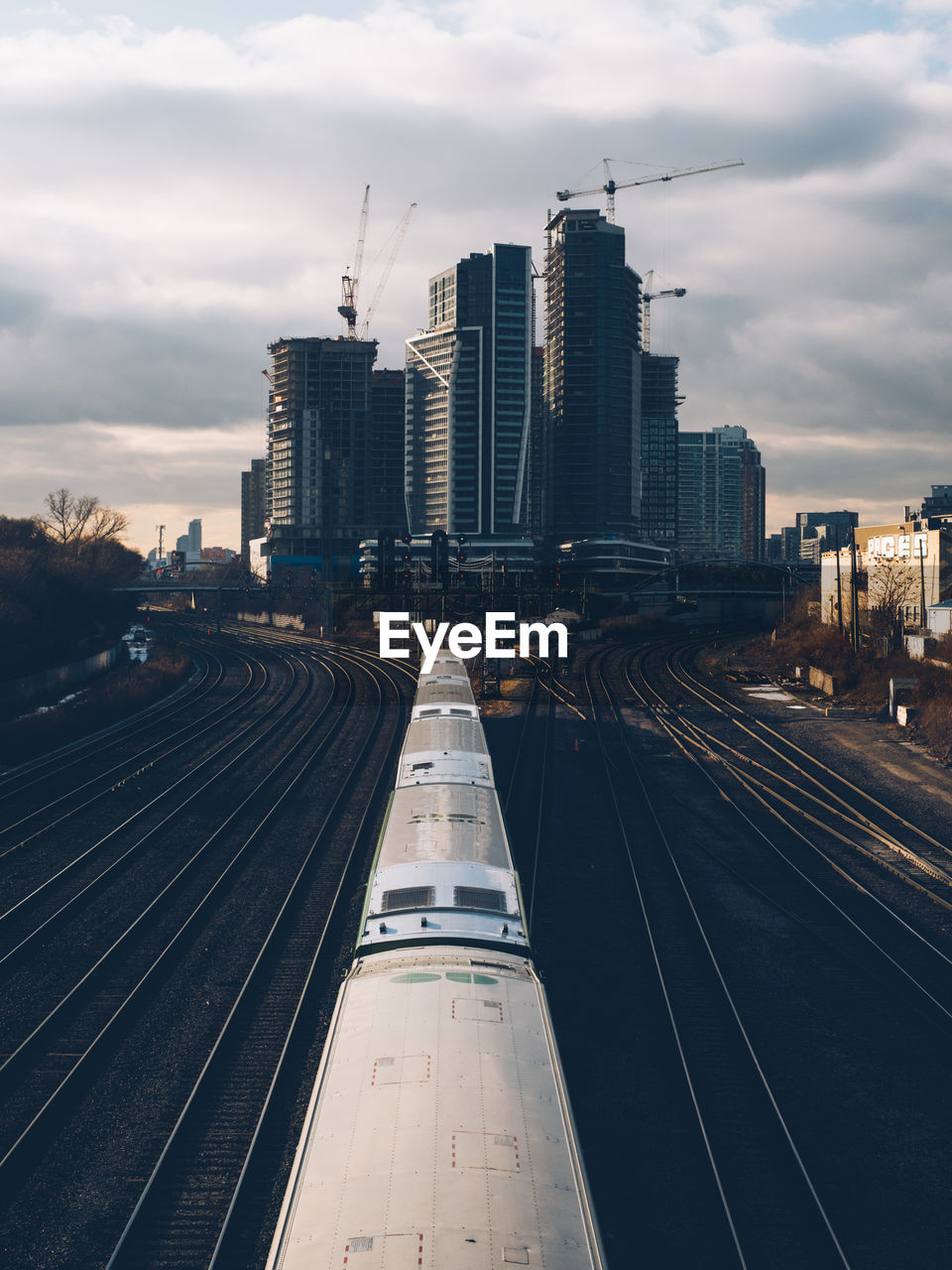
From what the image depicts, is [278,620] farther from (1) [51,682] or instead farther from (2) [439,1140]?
(2) [439,1140]

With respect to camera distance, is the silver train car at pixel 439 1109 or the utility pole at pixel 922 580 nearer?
the silver train car at pixel 439 1109

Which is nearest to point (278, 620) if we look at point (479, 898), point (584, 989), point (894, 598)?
point (894, 598)

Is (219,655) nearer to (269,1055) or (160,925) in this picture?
(160,925)

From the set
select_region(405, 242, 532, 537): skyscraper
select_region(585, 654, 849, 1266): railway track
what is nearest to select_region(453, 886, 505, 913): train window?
select_region(585, 654, 849, 1266): railway track

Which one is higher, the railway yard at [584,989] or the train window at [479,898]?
the train window at [479,898]

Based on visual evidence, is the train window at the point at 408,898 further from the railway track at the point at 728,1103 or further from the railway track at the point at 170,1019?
the railway track at the point at 728,1103

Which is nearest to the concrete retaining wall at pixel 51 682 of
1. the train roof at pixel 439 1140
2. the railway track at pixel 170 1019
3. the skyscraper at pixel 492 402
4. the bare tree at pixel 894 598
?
the railway track at pixel 170 1019

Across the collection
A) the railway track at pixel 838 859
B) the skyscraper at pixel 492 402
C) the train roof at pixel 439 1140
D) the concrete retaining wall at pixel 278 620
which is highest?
the skyscraper at pixel 492 402
